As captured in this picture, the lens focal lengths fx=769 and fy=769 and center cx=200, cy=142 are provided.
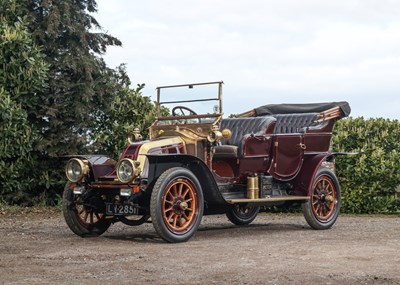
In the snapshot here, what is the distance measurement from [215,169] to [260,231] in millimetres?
1232

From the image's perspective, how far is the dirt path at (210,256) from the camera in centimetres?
699

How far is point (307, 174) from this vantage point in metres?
11.9

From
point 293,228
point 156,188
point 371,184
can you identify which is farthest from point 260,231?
point 371,184

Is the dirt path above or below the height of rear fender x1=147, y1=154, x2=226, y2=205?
below

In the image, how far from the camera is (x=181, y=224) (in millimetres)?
10016

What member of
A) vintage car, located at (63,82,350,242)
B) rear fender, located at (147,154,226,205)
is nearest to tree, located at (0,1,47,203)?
vintage car, located at (63,82,350,242)

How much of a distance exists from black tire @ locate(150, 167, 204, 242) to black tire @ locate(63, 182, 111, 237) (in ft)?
4.33

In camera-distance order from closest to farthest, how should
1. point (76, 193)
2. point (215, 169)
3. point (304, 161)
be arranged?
1. point (76, 193)
2. point (215, 169)
3. point (304, 161)

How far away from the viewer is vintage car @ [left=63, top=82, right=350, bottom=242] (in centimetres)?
988

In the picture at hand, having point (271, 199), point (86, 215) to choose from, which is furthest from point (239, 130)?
point (86, 215)

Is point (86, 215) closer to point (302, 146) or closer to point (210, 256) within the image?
point (210, 256)

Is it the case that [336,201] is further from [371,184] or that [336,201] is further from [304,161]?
[371,184]

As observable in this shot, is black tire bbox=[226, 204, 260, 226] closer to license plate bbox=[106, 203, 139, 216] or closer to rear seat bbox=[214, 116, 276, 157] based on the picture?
rear seat bbox=[214, 116, 276, 157]

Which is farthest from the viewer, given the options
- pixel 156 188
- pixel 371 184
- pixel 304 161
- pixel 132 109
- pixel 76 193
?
pixel 132 109
